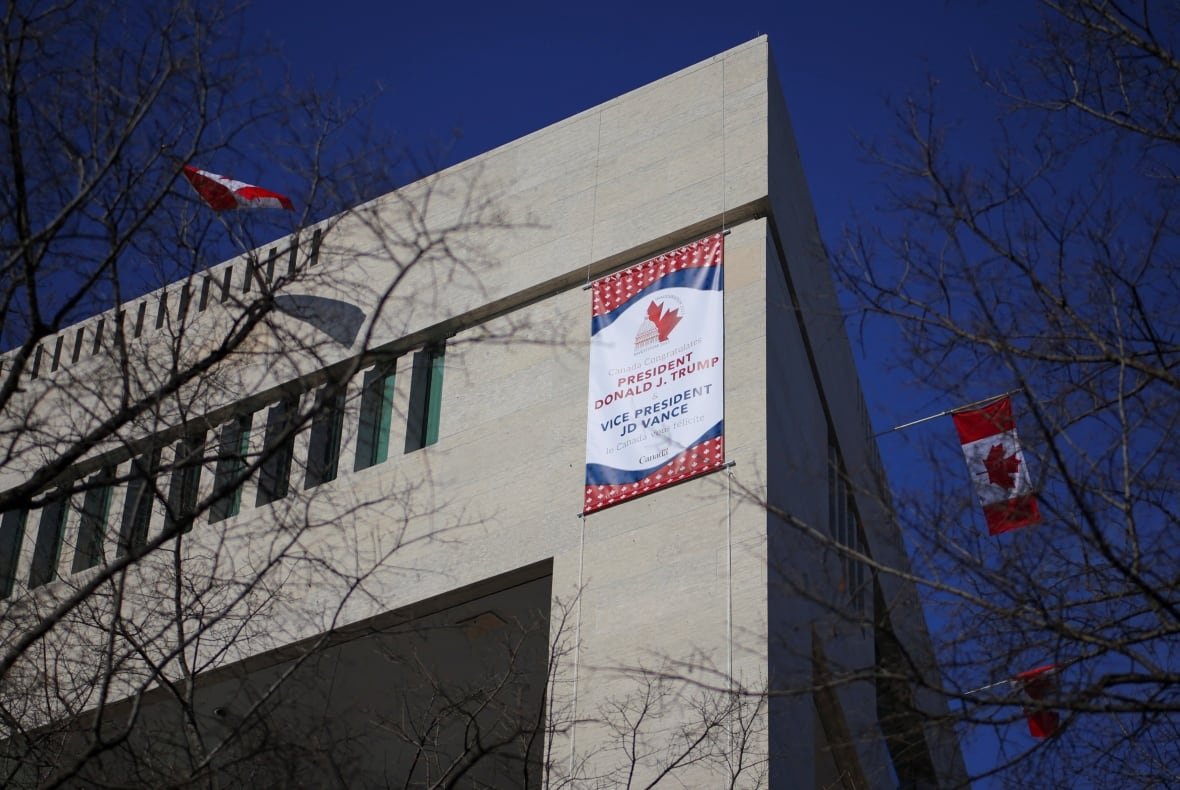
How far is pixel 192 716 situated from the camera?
12.6 meters

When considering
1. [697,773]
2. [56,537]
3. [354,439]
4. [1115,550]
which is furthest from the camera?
[56,537]

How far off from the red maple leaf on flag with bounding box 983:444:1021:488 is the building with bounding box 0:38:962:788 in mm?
6405

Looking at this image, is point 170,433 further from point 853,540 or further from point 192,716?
point 853,540

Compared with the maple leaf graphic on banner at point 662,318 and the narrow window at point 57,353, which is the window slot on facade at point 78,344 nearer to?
the narrow window at point 57,353

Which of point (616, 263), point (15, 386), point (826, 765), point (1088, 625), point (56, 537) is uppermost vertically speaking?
point (616, 263)

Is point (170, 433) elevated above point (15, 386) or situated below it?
above

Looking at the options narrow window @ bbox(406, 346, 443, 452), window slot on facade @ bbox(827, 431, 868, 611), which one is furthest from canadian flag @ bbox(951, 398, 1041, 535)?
narrow window @ bbox(406, 346, 443, 452)

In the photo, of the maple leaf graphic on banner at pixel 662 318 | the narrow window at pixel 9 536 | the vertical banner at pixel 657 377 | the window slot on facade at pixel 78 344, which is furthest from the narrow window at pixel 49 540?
the maple leaf graphic on banner at pixel 662 318

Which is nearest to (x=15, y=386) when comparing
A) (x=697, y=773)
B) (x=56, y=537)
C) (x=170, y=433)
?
(x=170, y=433)

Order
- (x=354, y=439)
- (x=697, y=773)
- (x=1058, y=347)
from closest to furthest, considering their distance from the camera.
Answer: (x=1058, y=347) < (x=697, y=773) < (x=354, y=439)

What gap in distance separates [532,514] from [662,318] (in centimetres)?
305

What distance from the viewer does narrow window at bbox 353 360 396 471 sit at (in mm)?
24094

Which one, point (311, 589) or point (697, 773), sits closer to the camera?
point (697, 773)

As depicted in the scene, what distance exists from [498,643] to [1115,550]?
1387cm
